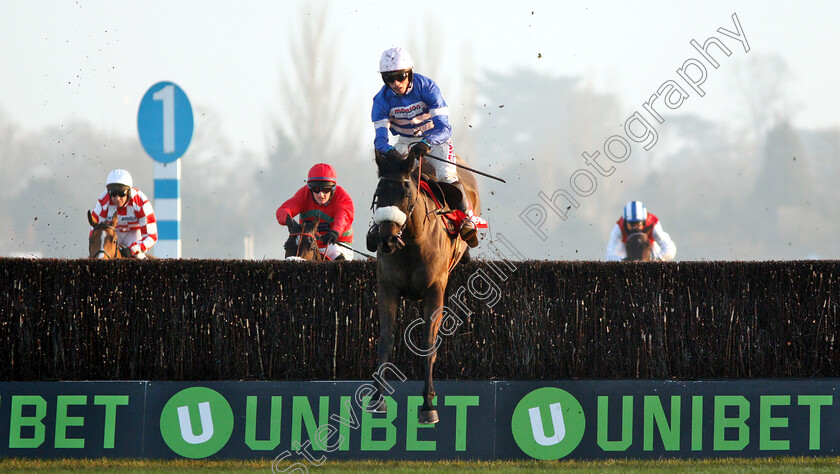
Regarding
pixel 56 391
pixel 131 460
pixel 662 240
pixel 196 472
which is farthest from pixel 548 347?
pixel 662 240

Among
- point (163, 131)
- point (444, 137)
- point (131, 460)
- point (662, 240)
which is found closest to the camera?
point (444, 137)

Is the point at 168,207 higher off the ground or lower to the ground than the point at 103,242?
higher

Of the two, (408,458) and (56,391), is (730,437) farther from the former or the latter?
(56,391)

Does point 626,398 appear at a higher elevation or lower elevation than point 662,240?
lower

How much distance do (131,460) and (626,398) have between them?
11.9ft

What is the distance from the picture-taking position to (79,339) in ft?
23.7

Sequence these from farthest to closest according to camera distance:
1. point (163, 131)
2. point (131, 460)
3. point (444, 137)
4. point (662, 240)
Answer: point (662, 240) < point (163, 131) < point (131, 460) < point (444, 137)

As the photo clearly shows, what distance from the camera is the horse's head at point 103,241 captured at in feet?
29.0

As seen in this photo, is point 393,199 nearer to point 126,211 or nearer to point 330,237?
point 330,237

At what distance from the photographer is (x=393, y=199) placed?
555cm

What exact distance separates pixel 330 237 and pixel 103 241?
2.30 m

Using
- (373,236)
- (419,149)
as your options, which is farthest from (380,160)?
(373,236)

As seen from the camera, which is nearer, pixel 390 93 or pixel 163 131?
pixel 390 93

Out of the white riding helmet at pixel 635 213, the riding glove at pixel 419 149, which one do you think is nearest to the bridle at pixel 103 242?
the riding glove at pixel 419 149
